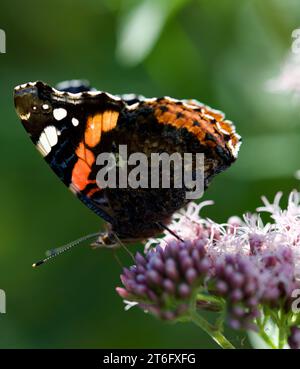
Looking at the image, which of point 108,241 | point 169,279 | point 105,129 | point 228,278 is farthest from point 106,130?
point 228,278

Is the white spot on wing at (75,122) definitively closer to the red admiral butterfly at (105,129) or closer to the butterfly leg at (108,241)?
the red admiral butterfly at (105,129)

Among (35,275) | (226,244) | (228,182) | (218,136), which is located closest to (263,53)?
(228,182)

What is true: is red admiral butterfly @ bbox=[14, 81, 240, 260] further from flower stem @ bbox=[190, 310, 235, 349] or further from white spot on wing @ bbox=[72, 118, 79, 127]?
flower stem @ bbox=[190, 310, 235, 349]

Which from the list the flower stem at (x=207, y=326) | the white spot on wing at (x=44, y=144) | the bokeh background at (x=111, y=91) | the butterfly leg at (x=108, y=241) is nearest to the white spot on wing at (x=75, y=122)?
the white spot on wing at (x=44, y=144)

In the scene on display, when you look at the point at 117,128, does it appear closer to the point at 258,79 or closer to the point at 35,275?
the point at 258,79

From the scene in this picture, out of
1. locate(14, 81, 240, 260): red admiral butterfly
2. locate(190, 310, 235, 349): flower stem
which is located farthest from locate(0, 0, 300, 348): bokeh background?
locate(190, 310, 235, 349): flower stem

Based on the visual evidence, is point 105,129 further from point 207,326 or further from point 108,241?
point 207,326
